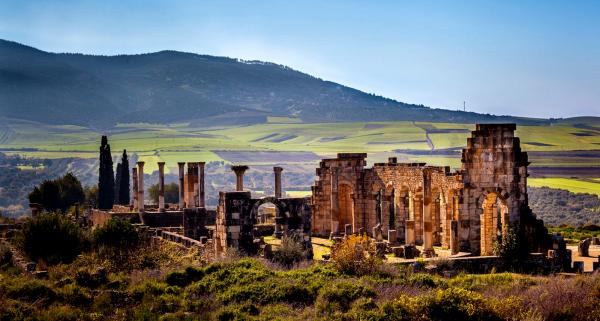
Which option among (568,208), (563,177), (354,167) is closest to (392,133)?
(563,177)

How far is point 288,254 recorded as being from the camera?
109 ft

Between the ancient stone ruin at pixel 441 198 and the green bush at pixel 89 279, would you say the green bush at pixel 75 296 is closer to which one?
the green bush at pixel 89 279

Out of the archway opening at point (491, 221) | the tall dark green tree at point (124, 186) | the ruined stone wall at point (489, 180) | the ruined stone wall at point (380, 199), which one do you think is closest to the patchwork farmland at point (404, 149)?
the tall dark green tree at point (124, 186)

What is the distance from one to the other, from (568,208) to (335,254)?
2085 inches

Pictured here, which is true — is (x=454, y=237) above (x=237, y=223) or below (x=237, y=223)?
below

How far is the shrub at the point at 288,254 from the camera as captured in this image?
33.1 metres

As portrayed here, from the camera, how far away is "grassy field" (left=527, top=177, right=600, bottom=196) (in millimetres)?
85769

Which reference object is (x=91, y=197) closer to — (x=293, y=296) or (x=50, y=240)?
(x=50, y=240)

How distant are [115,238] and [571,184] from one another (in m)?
62.2

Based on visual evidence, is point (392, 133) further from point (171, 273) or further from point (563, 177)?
point (171, 273)

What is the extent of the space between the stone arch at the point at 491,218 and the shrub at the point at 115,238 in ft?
43.6

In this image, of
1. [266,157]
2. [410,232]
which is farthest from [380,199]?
[266,157]

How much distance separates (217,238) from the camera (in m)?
34.2

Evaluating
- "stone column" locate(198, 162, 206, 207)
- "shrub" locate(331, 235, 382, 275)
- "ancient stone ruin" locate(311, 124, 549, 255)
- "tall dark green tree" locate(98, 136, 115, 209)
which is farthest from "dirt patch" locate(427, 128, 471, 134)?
"shrub" locate(331, 235, 382, 275)
